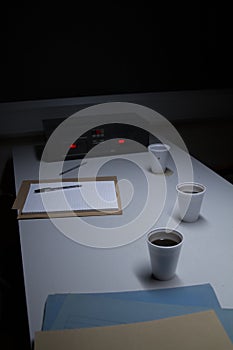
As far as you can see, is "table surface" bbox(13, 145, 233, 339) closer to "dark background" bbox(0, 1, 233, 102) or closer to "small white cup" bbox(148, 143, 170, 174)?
"small white cup" bbox(148, 143, 170, 174)

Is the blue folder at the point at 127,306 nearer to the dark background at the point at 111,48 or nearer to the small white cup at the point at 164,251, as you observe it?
the small white cup at the point at 164,251

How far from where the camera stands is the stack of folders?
0.58 metres

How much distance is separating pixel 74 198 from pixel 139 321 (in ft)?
1.76

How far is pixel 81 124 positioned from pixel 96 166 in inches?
10.3

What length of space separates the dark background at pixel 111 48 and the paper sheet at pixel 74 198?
83cm

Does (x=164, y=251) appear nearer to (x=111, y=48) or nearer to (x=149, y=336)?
(x=149, y=336)

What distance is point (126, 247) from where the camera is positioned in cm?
85

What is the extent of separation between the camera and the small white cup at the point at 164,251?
2.30ft

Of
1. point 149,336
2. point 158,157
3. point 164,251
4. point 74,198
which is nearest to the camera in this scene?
point 149,336

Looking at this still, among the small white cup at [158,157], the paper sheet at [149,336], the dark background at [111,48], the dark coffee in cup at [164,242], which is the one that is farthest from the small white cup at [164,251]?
the dark background at [111,48]

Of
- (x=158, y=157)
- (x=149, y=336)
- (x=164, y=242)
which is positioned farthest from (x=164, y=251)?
(x=158, y=157)

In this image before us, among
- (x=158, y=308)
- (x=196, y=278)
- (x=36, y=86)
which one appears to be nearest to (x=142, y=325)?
(x=158, y=308)

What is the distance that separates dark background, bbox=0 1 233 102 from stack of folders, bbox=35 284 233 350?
139 cm

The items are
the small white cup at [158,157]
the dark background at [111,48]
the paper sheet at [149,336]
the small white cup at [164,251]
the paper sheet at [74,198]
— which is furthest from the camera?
the dark background at [111,48]
